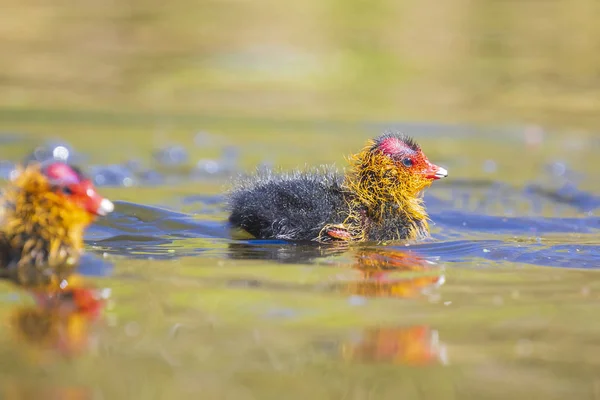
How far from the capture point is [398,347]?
509cm

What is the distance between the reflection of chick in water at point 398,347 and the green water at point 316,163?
2cm

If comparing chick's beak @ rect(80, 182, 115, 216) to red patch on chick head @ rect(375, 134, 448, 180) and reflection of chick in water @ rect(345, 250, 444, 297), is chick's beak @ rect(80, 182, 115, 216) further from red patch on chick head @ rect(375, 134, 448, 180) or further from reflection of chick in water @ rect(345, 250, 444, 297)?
red patch on chick head @ rect(375, 134, 448, 180)

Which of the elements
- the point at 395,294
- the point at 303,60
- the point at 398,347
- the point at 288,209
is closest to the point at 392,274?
the point at 395,294

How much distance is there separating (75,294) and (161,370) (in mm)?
1343

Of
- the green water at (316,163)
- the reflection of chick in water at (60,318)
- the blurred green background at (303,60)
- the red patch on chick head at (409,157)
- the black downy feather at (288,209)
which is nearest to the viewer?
the green water at (316,163)

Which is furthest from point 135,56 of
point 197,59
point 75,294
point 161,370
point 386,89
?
point 161,370

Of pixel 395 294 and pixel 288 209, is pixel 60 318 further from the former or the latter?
pixel 288 209

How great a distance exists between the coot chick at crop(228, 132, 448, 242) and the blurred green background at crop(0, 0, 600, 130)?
24.9ft

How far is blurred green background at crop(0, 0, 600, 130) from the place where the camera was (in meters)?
17.0

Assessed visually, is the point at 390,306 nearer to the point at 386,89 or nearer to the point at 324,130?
the point at 324,130

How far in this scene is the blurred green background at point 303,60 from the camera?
17.0 metres

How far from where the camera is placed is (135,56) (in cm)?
2033

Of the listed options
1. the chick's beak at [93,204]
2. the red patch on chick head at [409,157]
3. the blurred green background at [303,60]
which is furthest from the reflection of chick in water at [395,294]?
the blurred green background at [303,60]

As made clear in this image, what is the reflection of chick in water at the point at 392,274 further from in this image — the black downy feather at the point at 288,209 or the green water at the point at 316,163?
the black downy feather at the point at 288,209
